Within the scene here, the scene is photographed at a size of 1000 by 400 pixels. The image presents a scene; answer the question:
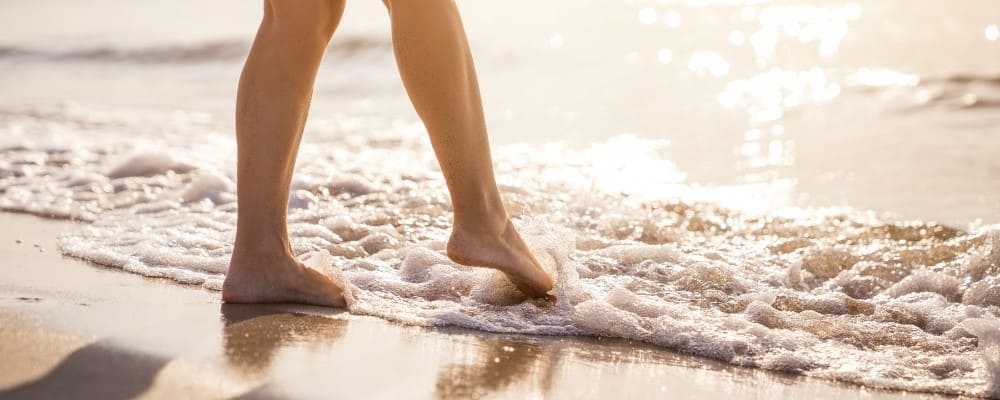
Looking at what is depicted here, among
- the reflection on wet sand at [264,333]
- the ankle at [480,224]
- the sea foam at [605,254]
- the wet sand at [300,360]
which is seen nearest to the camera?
the wet sand at [300,360]

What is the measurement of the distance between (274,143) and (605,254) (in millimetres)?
1000

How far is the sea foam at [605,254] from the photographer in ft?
7.52

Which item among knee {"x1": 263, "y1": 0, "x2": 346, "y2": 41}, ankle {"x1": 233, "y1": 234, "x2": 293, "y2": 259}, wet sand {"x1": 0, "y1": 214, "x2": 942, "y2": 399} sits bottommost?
wet sand {"x1": 0, "y1": 214, "x2": 942, "y2": 399}

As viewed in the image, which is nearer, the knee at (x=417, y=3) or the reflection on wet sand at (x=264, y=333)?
the reflection on wet sand at (x=264, y=333)

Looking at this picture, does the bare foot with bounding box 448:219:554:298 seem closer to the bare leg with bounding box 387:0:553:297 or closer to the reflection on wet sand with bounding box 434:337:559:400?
the bare leg with bounding box 387:0:553:297

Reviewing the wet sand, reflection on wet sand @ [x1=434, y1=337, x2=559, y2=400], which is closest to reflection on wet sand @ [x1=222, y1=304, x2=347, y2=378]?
the wet sand

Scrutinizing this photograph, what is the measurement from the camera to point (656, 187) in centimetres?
418

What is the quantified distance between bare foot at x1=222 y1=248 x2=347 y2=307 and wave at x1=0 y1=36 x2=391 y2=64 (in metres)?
8.45

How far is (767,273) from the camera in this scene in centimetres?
290

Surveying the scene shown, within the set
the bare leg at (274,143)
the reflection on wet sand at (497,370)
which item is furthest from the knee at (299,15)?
the reflection on wet sand at (497,370)

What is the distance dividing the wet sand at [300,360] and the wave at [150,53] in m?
8.60

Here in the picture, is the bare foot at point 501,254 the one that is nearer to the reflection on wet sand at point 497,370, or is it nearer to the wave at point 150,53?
the reflection on wet sand at point 497,370

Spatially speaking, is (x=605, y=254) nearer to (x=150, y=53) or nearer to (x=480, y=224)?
(x=480, y=224)

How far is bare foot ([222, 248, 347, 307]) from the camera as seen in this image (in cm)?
242
